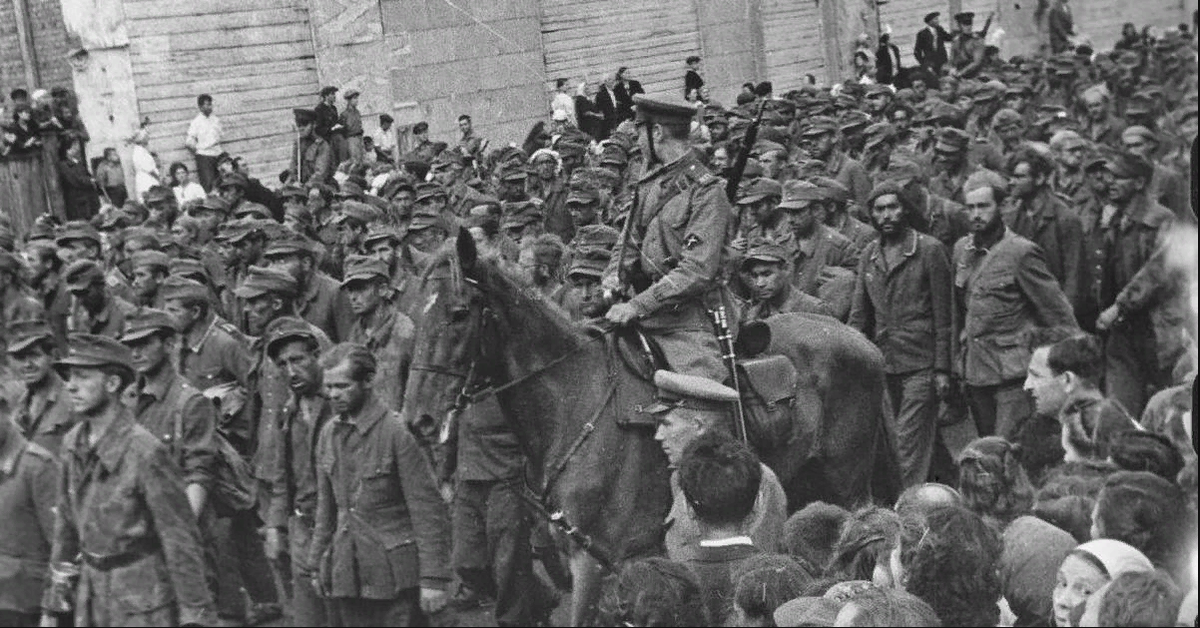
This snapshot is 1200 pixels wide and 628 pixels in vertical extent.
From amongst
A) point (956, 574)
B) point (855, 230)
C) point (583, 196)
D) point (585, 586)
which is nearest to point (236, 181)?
point (583, 196)

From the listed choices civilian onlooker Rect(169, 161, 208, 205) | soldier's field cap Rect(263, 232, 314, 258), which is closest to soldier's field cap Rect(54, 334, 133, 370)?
soldier's field cap Rect(263, 232, 314, 258)

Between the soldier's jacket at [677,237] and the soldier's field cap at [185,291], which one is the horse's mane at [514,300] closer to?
the soldier's jacket at [677,237]

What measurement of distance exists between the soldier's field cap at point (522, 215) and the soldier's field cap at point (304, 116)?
35.8 ft

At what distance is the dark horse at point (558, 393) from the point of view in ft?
27.6

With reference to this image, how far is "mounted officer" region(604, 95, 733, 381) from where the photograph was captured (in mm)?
8617

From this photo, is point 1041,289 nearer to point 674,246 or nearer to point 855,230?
point 674,246

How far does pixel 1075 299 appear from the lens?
10211mm

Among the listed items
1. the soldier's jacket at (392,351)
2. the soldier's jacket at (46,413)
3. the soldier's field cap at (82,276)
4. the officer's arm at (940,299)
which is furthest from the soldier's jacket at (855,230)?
the soldier's jacket at (46,413)

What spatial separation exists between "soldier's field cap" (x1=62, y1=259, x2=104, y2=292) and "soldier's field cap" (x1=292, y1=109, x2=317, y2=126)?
42.3ft

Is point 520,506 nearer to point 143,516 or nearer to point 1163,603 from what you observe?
point 143,516

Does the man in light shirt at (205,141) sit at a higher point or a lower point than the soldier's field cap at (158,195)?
higher

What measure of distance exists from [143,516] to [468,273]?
7.15ft

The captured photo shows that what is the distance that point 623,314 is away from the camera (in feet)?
28.0

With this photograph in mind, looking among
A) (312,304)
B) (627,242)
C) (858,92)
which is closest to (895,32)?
(858,92)
